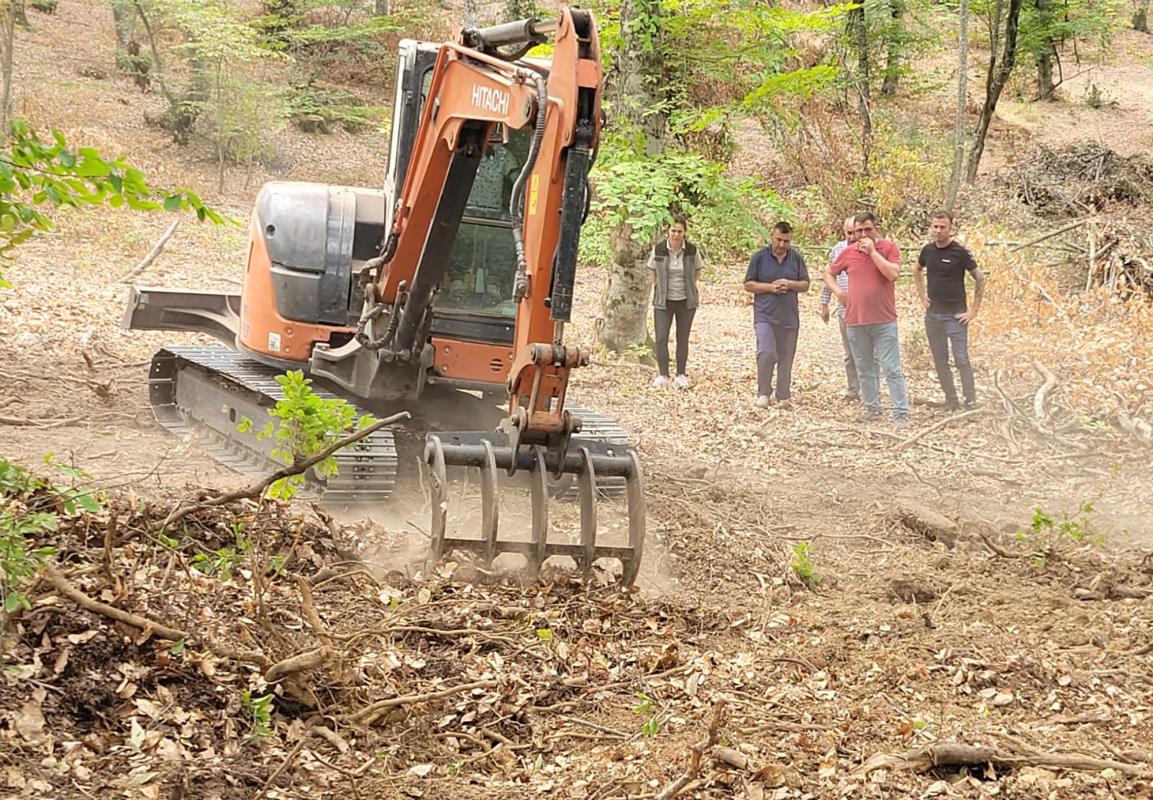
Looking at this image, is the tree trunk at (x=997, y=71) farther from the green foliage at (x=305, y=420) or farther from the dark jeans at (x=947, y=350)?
the green foliage at (x=305, y=420)

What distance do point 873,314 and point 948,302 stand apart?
2.58ft

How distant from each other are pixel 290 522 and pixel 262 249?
9.71 ft

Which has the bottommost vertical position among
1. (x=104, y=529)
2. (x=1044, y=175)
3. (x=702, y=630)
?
(x=702, y=630)

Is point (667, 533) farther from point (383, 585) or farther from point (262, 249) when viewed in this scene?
point (262, 249)

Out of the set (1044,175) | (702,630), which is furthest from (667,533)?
(1044,175)

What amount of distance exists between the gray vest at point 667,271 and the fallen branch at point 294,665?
25.3ft

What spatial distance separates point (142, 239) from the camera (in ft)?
55.0

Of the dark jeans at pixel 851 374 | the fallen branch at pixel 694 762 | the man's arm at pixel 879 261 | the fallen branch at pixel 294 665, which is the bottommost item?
the fallen branch at pixel 694 762

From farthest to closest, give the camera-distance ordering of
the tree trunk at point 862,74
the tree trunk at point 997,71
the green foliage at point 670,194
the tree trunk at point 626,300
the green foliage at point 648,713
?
the tree trunk at point 862,74 < the tree trunk at point 997,71 < the tree trunk at point 626,300 < the green foliage at point 670,194 < the green foliage at point 648,713

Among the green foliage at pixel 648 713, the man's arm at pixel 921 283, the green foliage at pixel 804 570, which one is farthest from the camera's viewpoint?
the man's arm at pixel 921 283

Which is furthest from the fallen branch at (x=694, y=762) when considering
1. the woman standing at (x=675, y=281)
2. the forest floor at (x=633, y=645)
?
the woman standing at (x=675, y=281)

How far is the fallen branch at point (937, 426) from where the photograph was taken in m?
9.94

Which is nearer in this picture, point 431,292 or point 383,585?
point 383,585

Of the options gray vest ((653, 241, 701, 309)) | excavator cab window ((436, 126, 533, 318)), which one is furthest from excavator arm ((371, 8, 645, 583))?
gray vest ((653, 241, 701, 309))
